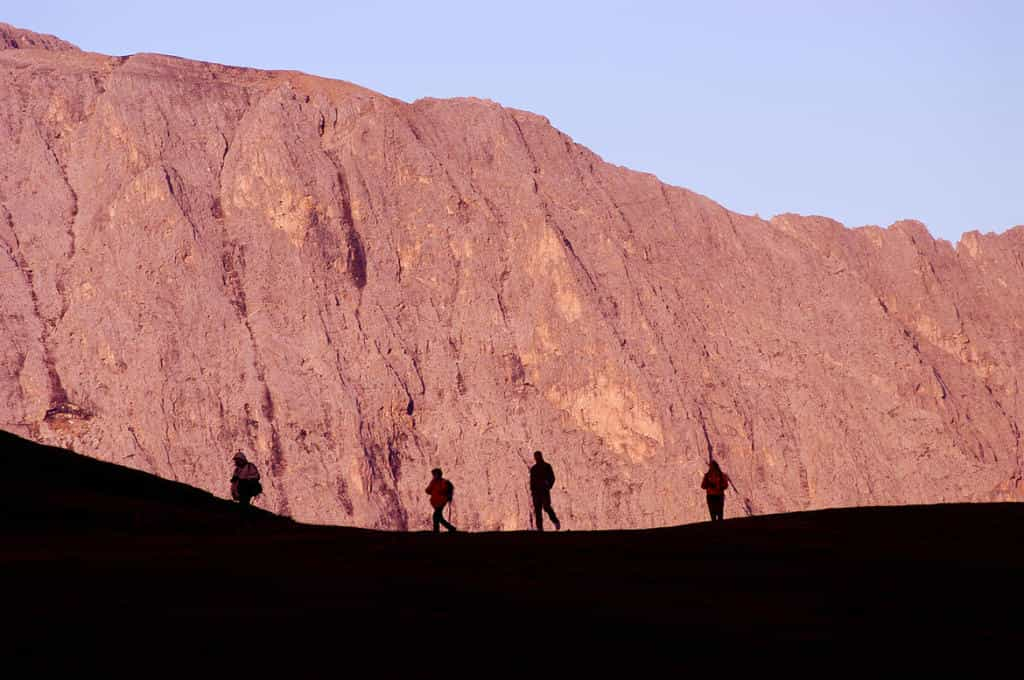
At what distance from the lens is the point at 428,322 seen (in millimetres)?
100250

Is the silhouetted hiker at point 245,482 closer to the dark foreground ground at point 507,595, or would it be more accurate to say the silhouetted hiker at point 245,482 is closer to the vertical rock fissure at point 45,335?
the dark foreground ground at point 507,595

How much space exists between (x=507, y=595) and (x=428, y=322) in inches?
3218

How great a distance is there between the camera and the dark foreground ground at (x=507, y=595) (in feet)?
50.0

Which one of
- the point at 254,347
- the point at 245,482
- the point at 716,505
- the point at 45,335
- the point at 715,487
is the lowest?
the point at 716,505

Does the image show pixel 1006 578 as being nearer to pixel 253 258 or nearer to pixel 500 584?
pixel 500 584

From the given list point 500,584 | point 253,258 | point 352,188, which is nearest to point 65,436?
point 253,258

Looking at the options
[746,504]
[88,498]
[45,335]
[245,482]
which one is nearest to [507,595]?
[88,498]

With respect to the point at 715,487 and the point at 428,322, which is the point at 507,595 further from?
the point at 428,322

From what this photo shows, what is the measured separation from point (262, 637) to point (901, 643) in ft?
19.5

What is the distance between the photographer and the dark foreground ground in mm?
15234

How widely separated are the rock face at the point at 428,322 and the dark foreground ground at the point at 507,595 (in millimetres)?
62377

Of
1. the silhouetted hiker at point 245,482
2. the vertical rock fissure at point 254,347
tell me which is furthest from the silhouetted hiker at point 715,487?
the vertical rock fissure at point 254,347

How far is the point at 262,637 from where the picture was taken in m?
15.6

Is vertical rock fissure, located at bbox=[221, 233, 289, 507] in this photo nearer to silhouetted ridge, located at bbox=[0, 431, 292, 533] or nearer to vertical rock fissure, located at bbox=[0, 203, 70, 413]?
vertical rock fissure, located at bbox=[0, 203, 70, 413]
